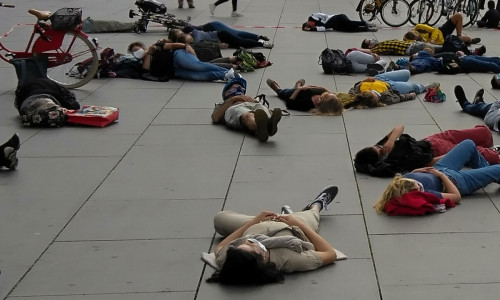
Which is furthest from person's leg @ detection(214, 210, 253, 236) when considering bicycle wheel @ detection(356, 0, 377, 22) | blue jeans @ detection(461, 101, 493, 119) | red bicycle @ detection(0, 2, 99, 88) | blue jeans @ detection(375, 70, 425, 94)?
bicycle wheel @ detection(356, 0, 377, 22)

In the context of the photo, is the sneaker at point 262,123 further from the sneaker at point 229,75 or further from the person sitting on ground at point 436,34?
the person sitting on ground at point 436,34

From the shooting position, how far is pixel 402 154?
27.8ft

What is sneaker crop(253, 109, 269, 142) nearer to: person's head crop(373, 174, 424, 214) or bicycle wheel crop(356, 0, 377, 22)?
person's head crop(373, 174, 424, 214)

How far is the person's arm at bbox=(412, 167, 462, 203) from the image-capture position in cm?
753

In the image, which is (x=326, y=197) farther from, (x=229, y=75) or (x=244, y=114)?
(x=229, y=75)

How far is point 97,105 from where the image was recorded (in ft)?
39.1

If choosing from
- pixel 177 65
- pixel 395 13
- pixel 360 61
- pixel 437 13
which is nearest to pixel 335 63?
pixel 360 61

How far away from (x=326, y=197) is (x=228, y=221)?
983 millimetres

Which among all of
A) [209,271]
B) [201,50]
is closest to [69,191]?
[209,271]

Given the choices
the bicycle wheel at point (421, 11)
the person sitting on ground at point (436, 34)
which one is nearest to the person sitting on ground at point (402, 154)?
the person sitting on ground at point (436, 34)

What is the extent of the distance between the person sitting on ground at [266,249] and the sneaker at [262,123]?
2957 mm

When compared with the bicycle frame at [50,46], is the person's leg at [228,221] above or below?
above

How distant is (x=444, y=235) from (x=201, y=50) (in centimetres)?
825

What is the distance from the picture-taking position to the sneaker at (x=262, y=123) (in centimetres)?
967
